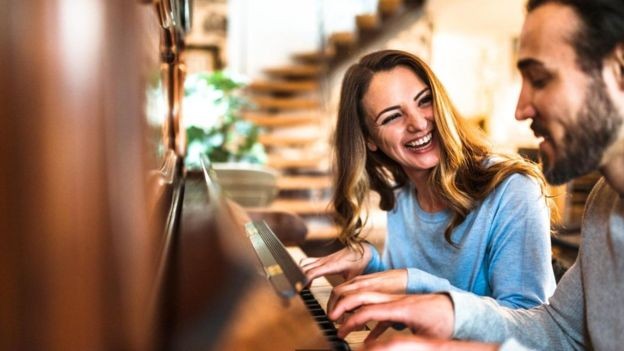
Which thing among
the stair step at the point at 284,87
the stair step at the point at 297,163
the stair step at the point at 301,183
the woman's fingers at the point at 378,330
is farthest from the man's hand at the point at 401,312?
the stair step at the point at 284,87

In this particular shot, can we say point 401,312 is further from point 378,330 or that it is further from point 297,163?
point 297,163

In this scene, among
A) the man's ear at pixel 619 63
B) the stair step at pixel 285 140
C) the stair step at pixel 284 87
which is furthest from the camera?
the stair step at pixel 284 87

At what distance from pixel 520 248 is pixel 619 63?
506 millimetres

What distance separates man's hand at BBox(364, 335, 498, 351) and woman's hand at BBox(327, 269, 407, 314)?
0.23m

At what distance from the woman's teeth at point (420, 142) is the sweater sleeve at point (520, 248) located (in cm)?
19

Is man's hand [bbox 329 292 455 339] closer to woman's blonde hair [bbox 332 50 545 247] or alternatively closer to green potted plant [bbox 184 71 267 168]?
woman's blonde hair [bbox 332 50 545 247]

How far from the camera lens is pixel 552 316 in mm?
956

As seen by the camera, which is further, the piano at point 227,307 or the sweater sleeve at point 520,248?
the sweater sleeve at point 520,248

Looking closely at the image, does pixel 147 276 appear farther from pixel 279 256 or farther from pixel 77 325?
pixel 279 256

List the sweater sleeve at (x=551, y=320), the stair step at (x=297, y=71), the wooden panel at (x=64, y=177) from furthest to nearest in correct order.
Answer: the stair step at (x=297, y=71) < the sweater sleeve at (x=551, y=320) < the wooden panel at (x=64, y=177)

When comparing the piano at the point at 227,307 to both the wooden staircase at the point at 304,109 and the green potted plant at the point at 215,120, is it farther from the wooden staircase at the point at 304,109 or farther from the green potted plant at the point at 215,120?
the wooden staircase at the point at 304,109

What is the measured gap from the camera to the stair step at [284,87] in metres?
7.44

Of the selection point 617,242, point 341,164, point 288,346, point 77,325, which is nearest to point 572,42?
point 617,242

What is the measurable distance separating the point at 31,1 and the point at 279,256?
1.69 ft
